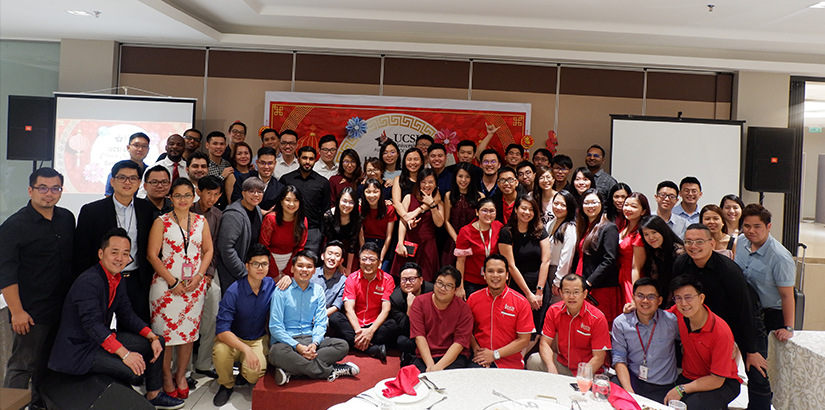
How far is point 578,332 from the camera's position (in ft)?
10.6

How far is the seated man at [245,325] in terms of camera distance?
347cm

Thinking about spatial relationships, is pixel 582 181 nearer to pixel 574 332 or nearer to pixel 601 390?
pixel 574 332

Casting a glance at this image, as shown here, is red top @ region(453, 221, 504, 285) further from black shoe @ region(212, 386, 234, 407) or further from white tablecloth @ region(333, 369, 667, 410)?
black shoe @ region(212, 386, 234, 407)

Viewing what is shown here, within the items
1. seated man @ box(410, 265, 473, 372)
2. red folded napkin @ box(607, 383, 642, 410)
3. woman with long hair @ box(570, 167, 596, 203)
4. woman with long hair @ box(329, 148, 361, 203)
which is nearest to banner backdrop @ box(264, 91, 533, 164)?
woman with long hair @ box(329, 148, 361, 203)

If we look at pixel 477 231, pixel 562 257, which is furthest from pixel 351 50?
pixel 562 257

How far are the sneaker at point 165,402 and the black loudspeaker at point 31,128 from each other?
10.9 ft

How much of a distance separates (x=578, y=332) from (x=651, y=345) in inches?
16.8

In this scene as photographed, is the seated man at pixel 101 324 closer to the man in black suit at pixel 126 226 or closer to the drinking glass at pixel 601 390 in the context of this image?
the man in black suit at pixel 126 226

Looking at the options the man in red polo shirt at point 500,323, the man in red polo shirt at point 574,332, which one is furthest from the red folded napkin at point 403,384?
the man in red polo shirt at point 574,332

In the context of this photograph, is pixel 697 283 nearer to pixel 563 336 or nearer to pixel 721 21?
pixel 563 336

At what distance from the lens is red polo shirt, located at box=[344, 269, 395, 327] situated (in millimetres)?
3801

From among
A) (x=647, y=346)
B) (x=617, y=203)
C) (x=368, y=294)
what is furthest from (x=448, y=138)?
(x=647, y=346)

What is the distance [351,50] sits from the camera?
5691 millimetres

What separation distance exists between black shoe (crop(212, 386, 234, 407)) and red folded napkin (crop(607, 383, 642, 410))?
2.55 m
